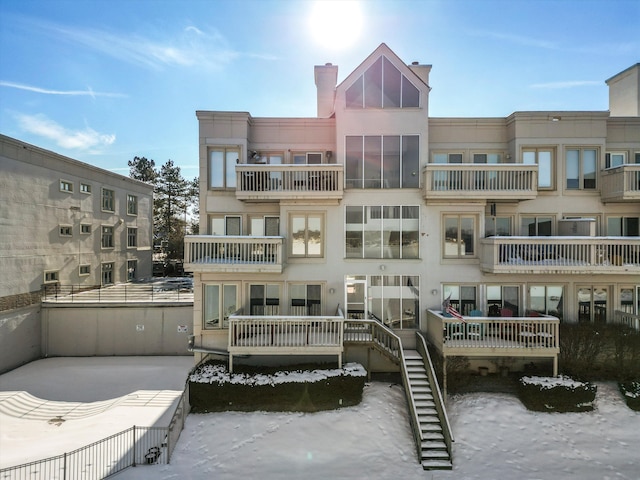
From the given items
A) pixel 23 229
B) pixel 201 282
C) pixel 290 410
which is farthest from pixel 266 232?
pixel 23 229

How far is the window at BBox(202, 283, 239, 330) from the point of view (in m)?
13.8

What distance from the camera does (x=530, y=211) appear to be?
48.4ft

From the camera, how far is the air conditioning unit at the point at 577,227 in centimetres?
1360

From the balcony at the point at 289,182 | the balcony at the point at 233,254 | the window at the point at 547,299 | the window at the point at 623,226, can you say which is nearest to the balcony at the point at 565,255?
the window at the point at 547,299

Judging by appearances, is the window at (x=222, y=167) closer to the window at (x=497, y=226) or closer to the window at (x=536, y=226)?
the window at (x=497, y=226)

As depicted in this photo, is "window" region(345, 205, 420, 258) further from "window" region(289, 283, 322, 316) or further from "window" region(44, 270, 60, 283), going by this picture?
"window" region(44, 270, 60, 283)

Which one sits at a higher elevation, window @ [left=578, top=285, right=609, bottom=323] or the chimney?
the chimney

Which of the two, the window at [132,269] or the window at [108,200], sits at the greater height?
the window at [108,200]

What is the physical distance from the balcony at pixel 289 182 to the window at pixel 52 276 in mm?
15032

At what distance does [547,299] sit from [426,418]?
7758 millimetres

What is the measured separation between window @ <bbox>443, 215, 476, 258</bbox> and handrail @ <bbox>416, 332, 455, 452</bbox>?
3842 millimetres

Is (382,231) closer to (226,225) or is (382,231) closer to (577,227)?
(226,225)

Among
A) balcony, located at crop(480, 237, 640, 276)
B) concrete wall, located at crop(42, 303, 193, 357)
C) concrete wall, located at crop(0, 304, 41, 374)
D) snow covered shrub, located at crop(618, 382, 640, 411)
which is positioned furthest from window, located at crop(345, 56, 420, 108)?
concrete wall, located at crop(0, 304, 41, 374)

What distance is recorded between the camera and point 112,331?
19734 millimetres
